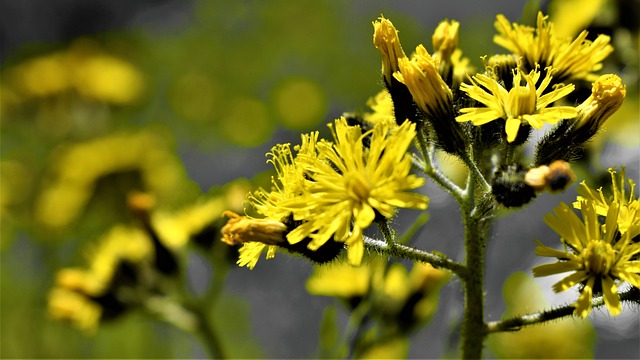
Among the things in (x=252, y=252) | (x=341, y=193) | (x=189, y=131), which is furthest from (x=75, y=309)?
(x=189, y=131)

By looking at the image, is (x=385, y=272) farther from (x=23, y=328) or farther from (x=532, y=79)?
(x=23, y=328)

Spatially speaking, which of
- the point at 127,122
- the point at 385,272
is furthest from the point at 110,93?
the point at 385,272

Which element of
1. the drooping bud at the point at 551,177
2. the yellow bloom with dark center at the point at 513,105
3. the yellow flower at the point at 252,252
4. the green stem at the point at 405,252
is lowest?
the yellow flower at the point at 252,252

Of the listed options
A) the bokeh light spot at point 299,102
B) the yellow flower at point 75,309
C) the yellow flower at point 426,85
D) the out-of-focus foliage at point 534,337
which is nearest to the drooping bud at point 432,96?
the yellow flower at point 426,85

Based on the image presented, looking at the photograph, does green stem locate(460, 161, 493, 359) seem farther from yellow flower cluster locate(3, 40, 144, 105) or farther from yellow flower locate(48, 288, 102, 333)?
yellow flower cluster locate(3, 40, 144, 105)

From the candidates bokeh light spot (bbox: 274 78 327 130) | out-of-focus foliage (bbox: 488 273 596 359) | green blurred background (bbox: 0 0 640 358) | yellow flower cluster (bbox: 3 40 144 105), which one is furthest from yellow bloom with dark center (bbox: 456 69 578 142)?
bokeh light spot (bbox: 274 78 327 130)

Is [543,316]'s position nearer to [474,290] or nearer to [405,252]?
[474,290]

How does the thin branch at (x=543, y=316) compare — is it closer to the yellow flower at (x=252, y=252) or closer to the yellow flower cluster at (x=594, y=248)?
the yellow flower cluster at (x=594, y=248)
